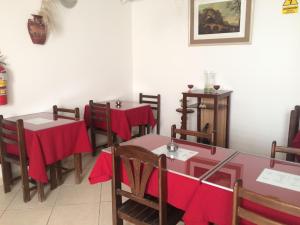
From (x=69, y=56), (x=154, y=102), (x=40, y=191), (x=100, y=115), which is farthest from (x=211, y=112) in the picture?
(x=40, y=191)

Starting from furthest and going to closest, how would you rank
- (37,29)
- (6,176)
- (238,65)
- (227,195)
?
(238,65)
(37,29)
(6,176)
(227,195)

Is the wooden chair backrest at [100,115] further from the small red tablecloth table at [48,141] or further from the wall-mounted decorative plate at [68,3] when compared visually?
the wall-mounted decorative plate at [68,3]

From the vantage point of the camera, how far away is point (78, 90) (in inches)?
145

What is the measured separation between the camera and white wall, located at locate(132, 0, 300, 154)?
9.94 feet

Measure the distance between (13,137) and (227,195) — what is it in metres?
2.15

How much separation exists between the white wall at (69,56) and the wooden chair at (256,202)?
269 centimetres

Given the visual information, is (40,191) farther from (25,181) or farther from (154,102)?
(154,102)

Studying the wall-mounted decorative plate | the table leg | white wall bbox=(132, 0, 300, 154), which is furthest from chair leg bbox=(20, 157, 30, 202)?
white wall bbox=(132, 0, 300, 154)

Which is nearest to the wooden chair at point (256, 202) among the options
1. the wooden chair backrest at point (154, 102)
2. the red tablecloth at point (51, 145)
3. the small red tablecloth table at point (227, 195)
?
the small red tablecloth table at point (227, 195)

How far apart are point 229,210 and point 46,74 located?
2768 millimetres

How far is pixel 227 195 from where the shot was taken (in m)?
1.31

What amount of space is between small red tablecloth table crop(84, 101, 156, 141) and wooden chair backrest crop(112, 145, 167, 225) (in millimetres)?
1707

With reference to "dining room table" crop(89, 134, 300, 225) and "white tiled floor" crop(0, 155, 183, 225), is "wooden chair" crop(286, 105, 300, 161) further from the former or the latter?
"white tiled floor" crop(0, 155, 183, 225)

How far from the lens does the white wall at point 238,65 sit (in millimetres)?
3029
